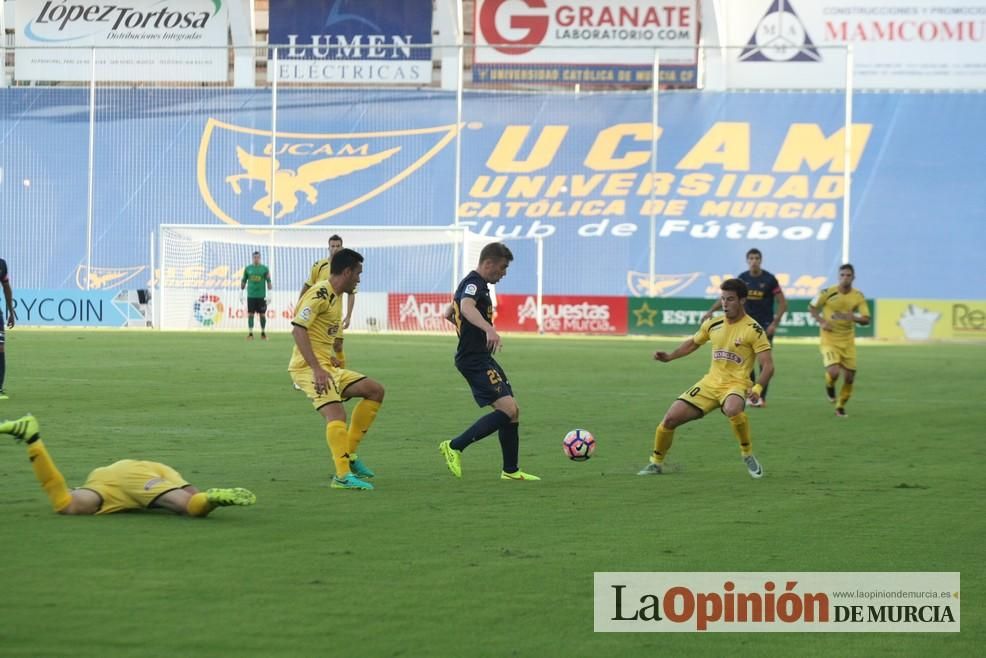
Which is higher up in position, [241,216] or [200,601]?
[241,216]

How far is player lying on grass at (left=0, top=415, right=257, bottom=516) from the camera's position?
339 inches

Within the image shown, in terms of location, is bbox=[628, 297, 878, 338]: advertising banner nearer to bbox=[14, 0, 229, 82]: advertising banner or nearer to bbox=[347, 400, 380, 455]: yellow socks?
bbox=[14, 0, 229, 82]: advertising banner

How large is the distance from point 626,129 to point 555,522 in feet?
145

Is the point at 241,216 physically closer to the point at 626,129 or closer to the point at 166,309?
the point at 166,309

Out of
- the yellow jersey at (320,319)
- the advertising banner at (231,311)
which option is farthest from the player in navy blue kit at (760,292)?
the advertising banner at (231,311)

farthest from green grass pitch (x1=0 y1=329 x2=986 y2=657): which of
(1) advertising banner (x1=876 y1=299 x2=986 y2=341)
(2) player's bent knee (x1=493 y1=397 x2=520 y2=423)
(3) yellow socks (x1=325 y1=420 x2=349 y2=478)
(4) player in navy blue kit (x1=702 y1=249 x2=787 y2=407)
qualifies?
(1) advertising banner (x1=876 y1=299 x2=986 y2=341)

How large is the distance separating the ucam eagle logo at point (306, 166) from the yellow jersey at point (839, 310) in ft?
109

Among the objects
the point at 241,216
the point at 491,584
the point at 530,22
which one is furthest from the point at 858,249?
the point at 491,584

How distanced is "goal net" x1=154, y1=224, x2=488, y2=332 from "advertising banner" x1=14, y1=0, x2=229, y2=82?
20.7 feet

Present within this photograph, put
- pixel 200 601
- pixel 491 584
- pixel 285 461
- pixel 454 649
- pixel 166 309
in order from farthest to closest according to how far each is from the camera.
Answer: pixel 166 309 → pixel 285 461 → pixel 491 584 → pixel 200 601 → pixel 454 649

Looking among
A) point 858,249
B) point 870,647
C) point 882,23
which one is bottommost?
point 870,647

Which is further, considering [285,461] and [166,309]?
[166,309]

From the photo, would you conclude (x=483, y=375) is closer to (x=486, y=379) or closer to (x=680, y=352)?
(x=486, y=379)

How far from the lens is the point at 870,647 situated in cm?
615
